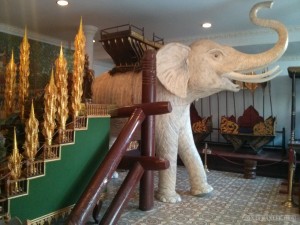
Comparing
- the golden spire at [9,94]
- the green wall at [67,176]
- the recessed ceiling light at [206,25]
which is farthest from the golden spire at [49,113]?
the recessed ceiling light at [206,25]

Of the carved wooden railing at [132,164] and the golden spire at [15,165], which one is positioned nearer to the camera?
the golden spire at [15,165]

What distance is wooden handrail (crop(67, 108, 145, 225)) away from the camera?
1.41 metres

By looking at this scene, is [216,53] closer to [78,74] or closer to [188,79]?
[188,79]

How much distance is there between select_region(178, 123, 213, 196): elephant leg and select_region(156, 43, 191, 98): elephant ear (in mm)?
465

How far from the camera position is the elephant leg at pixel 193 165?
8.69 feet

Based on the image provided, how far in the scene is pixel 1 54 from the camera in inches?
185

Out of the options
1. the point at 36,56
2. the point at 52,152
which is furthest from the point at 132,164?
the point at 36,56

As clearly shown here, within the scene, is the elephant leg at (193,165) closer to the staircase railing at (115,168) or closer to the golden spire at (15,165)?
the staircase railing at (115,168)

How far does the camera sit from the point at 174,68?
254 cm

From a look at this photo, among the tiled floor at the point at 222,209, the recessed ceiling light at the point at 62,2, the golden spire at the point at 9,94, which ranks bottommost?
the tiled floor at the point at 222,209

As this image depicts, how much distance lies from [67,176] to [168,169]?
1.03m

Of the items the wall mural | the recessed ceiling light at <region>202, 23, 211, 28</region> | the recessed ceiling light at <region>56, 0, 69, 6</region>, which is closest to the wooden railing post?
the recessed ceiling light at <region>56, 0, 69, 6</region>

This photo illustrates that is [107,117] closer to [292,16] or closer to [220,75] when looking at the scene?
[220,75]

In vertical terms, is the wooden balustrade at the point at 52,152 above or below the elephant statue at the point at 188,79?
below
